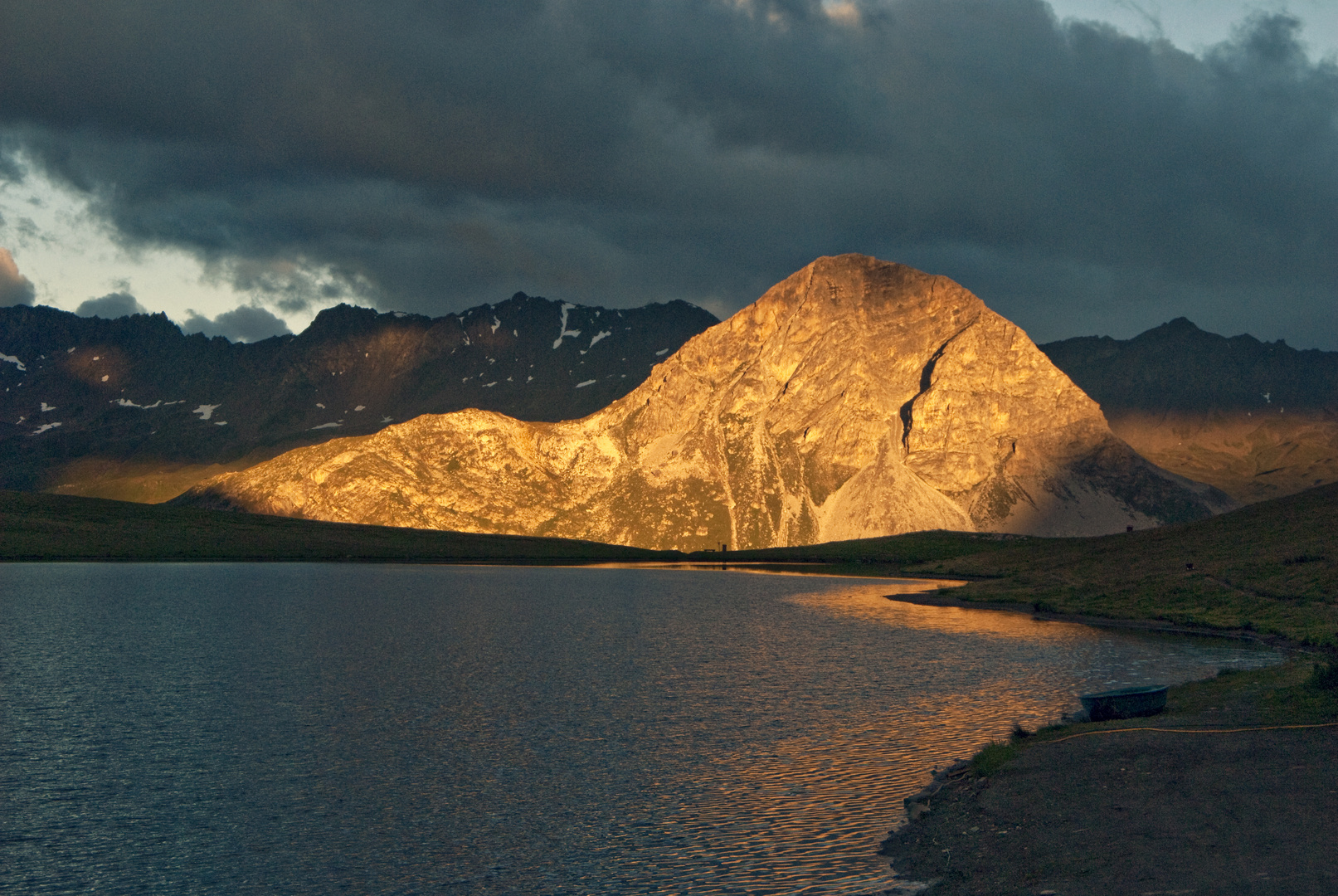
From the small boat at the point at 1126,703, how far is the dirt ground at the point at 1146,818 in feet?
10.9

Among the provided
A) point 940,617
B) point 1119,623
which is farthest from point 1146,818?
point 940,617

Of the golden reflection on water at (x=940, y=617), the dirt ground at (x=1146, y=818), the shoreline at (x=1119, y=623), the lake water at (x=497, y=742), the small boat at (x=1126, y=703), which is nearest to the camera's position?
the dirt ground at (x=1146, y=818)

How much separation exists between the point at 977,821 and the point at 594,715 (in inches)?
977

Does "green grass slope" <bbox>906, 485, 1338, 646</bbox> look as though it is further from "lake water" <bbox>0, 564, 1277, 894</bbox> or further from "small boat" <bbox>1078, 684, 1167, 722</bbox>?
"small boat" <bbox>1078, 684, 1167, 722</bbox>

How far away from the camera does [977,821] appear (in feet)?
103

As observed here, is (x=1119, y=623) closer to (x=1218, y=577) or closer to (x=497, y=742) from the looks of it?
(x=1218, y=577)

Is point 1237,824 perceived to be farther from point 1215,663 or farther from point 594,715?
point 1215,663

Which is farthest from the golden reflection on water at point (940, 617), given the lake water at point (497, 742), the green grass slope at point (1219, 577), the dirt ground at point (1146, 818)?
the dirt ground at point (1146, 818)

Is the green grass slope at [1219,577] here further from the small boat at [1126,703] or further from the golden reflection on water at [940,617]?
the small boat at [1126,703]

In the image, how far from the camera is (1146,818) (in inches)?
1151

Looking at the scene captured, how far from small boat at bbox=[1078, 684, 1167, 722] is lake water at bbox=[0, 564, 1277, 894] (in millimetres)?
3921

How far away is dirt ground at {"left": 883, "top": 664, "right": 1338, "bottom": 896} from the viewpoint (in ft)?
80.4

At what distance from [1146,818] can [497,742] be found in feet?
90.8

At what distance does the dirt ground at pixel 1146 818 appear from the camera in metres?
24.5
